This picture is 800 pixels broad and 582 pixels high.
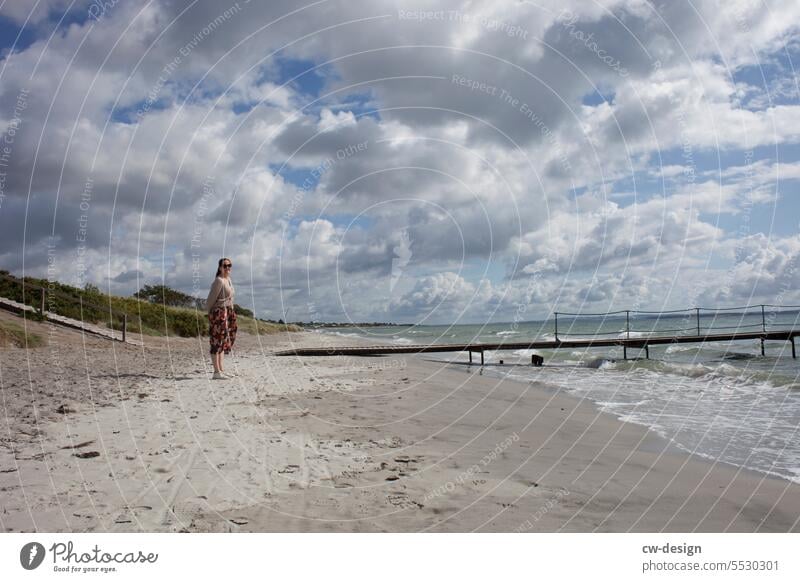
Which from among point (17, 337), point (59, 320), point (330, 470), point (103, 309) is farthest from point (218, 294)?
point (103, 309)

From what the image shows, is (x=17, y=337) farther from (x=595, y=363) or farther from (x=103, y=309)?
(x=595, y=363)

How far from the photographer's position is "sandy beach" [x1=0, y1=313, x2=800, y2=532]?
13.5 ft

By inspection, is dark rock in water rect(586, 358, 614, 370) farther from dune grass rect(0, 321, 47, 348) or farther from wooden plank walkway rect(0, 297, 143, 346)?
dune grass rect(0, 321, 47, 348)

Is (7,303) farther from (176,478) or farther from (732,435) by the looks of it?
(732,435)

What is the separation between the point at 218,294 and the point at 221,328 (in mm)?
677

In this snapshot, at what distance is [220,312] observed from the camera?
35.3ft

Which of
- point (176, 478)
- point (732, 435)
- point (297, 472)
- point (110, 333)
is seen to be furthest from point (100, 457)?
point (110, 333)

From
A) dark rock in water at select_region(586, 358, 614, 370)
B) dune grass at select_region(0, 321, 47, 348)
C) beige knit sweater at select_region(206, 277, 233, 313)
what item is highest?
beige knit sweater at select_region(206, 277, 233, 313)

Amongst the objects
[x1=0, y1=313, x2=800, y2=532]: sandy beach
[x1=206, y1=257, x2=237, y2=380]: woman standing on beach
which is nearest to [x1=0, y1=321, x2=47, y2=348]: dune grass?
[x1=0, y1=313, x2=800, y2=532]: sandy beach

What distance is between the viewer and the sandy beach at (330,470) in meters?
4.12

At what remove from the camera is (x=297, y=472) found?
16.9ft

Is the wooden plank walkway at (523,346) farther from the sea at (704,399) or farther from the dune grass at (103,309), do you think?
the dune grass at (103,309)

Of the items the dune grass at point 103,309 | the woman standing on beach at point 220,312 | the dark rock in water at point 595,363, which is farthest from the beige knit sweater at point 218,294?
the dark rock in water at point 595,363
